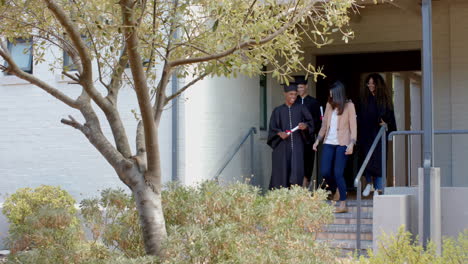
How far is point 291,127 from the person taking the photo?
13.1 metres

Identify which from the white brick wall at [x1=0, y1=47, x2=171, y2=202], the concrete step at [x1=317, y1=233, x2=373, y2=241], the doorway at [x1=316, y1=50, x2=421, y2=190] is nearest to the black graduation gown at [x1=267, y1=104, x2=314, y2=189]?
the concrete step at [x1=317, y1=233, x2=373, y2=241]

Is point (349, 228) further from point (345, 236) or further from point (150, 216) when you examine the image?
point (150, 216)

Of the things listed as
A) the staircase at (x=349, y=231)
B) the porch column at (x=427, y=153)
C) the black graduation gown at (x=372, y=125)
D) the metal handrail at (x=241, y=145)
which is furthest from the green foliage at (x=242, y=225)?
the black graduation gown at (x=372, y=125)

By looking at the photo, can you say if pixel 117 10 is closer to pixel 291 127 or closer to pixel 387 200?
pixel 387 200

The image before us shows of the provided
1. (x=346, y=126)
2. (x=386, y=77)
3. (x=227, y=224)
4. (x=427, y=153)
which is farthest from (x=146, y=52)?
(x=386, y=77)

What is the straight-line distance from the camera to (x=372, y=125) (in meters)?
13.2

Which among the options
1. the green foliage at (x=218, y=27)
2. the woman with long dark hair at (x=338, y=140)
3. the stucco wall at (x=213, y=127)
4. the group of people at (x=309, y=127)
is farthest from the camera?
the group of people at (x=309, y=127)

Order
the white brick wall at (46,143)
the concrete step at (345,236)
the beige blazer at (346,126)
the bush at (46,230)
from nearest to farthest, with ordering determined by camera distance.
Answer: the bush at (46,230), the concrete step at (345,236), the beige blazer at (346,126), the white brick wall at (46,143)

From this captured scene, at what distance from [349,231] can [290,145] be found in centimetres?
208

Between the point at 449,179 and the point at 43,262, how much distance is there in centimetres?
844

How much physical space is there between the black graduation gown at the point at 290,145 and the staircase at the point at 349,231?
3.96 ft

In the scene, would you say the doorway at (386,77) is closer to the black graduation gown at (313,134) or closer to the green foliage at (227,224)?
the black graduation gown at (313,134)

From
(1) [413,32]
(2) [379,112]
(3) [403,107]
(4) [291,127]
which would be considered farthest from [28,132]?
(3) [403,107]

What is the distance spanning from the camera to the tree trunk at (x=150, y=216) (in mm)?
6906
